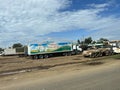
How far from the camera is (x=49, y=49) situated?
43.2 metres

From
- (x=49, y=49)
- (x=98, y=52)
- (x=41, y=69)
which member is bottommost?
(x=41, y=69)

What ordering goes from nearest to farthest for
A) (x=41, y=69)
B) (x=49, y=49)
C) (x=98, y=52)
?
(x=41, y=69)
(x=98, y=52)
(x=49, y=49)

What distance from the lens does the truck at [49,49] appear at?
135 feet

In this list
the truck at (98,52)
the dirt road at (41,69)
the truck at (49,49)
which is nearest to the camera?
the dirt road at (41,69)

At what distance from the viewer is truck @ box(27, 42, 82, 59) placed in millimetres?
41281

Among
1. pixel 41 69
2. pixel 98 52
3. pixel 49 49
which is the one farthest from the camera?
pixel 49 49

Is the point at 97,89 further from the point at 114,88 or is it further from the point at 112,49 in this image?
the point at 112,49

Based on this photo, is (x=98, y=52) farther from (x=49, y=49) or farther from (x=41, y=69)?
(x=41, y=69)

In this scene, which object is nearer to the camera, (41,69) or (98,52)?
(41,69)

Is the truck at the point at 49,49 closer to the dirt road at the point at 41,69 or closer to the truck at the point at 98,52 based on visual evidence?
the truck at the point at 98,52

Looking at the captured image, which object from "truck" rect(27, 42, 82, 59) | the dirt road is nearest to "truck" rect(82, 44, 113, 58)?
the dirt road

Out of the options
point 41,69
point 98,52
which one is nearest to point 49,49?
point 98,52

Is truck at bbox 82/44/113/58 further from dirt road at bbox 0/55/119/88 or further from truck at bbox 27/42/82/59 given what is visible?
truck at bbox 27/42/82/59

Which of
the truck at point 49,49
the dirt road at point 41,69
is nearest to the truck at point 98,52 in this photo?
the dirt road at point 41,69
